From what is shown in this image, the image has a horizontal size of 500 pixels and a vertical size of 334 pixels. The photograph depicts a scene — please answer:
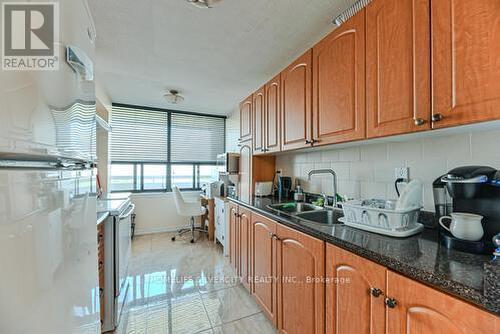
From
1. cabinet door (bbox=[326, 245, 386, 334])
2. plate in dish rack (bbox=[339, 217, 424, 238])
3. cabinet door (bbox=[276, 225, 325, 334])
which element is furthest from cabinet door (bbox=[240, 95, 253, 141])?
cabinet door (bbox=[326, 245, 386, 334])

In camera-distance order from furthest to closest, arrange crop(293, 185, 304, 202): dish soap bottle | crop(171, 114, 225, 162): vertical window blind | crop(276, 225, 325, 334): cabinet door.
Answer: crop(171, 114, 225, 162): vertical window blind < crop(293, 185, 304, 202): dish soap bottle < crop(276, 225, 325, 334): cabinet door

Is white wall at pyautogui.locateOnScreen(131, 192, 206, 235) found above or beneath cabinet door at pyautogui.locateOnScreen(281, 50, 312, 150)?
beneath

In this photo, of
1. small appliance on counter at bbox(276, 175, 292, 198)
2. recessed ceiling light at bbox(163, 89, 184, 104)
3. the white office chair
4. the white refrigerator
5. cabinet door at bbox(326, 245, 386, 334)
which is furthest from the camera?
the white office chair

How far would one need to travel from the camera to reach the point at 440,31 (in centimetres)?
86

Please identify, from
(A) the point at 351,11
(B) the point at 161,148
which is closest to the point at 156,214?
(B) the point at 161,148

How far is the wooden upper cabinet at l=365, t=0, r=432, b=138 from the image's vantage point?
3.02ft

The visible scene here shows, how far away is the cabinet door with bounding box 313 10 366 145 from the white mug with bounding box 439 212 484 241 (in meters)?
0.55

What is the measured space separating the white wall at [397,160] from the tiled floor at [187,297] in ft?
4.25

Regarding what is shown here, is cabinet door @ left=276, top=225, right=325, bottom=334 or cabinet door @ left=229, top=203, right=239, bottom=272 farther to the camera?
cabinet door @ left=229, top=203, right=239, bottom=272

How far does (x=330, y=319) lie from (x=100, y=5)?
239 cm

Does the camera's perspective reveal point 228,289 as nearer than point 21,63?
No

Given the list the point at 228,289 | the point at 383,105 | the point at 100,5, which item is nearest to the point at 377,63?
the point at 383,105

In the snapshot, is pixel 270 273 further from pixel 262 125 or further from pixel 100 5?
pixel 100 5

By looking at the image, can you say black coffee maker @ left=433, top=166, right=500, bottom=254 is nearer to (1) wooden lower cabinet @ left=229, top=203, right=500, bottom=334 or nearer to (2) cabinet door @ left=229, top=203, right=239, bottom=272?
(1) wooden lower cabinet @ left=229, top=203, right=500, bottom=334
